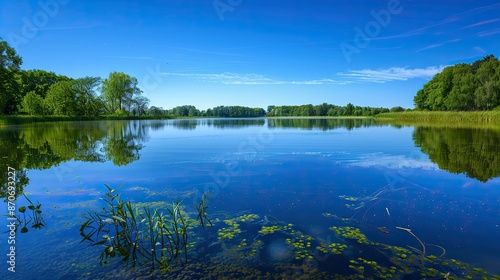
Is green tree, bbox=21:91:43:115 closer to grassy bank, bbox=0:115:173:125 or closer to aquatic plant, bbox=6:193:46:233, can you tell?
grassy bank, bbox=0:115:173:125

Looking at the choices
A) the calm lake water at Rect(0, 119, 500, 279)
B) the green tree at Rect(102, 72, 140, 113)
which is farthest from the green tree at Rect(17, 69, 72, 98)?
the calm lake water at Rect(0, 119, 500, 279)

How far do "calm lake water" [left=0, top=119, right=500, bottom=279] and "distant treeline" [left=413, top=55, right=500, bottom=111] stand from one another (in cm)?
6788

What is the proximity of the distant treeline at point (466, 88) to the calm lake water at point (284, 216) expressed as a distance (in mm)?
67884

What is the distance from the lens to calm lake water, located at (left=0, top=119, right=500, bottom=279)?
5180 millimetres

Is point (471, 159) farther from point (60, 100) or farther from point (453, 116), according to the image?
point (60, 100)

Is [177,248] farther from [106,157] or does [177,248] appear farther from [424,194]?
[106,157]

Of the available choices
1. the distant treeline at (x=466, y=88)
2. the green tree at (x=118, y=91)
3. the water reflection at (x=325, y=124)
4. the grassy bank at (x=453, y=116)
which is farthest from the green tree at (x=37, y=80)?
the distant treeline at (x=466, y=88)

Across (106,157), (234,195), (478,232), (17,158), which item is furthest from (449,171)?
(17,158)

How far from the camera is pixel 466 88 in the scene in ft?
232

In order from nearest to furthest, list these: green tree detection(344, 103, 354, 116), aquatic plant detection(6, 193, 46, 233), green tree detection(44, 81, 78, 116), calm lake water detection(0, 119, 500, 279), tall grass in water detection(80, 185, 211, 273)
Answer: calm lake water detection(0, 119, 500, 279), tall grass in water detection(80, 185, 211, 273), aquatic plant detection(6, 193, 46, 233), green tree detection(44, 81, 78, 116), green tree detection(344, 103, 354, 116)

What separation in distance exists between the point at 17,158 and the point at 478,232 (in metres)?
20.8

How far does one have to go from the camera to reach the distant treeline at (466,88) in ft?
220

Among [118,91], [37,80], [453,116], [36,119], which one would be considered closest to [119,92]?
[118,91]

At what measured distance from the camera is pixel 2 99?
4691cm
